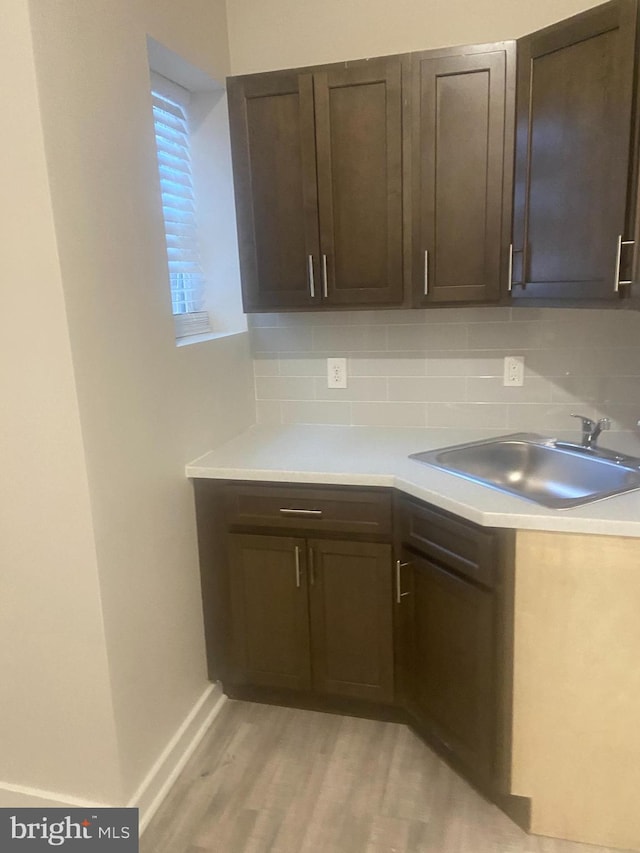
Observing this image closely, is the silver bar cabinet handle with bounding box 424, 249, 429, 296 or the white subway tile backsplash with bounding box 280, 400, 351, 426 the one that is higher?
the silver bar cabinet handle with bounding box 424, 249, 429, 296

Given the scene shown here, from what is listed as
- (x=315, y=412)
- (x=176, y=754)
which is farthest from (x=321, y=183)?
(x=176, y=754)

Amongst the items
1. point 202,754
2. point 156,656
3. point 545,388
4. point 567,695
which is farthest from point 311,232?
point 202,754

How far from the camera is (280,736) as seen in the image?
2301mm

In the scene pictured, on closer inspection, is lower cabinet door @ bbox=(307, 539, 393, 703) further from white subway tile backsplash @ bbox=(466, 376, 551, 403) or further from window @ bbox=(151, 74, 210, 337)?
window @ bbox=(151, 74, 210, 337)

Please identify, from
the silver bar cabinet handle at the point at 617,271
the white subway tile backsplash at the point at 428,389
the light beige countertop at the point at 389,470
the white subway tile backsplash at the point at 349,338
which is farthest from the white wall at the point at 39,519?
the silver bar cabinet handle at the point at 617,271

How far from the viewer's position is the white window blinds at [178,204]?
239 cm

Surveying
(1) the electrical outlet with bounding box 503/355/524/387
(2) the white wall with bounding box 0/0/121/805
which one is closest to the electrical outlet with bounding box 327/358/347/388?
(1) the electrical outlet with bounding box 503/355/524/387

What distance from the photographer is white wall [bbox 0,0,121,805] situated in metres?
1.56

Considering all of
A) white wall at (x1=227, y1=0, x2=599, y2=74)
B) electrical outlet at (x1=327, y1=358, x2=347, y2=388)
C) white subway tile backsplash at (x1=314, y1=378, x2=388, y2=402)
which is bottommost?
white subway tile backsplash at (x1=314, y1=378, x2=388, y2=402)

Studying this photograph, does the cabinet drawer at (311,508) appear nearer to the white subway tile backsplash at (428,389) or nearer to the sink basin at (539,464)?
the sink basin at (539,464)

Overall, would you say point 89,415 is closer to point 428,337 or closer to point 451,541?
point 451,541

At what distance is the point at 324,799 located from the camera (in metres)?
2.01

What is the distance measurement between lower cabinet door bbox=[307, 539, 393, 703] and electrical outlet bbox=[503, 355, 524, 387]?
2.84 ft

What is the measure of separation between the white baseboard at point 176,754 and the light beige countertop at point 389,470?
0.85 meters
